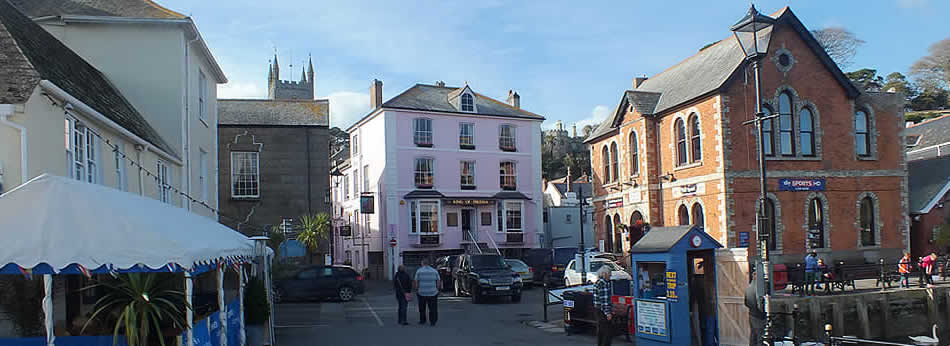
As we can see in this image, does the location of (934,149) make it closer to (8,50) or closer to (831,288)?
(831,288)

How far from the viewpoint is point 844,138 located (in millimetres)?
30047

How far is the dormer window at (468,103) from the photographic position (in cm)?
4584

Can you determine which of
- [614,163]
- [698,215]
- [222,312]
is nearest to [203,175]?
[222,312]

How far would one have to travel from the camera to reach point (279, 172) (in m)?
34.1

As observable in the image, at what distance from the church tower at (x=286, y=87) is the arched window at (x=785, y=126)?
82.8 meters

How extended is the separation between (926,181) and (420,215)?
82.4ft

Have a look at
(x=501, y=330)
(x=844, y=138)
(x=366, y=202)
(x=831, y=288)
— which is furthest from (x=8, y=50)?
(x=366, y=202)

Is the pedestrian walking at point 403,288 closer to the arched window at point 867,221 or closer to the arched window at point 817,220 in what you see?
the arched window at point 817,220

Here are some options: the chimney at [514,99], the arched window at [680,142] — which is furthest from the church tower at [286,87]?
the arched window at [680,142]

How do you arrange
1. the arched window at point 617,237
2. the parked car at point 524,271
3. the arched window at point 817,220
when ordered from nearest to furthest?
the arched window at point 817,220, the parked car at point 524,271, the arched window at point 617,237

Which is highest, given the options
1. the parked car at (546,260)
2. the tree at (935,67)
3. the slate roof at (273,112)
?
the tree at (935,67)

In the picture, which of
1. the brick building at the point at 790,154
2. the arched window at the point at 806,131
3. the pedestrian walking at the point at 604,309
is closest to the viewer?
the pedestrian walking at the point at 604,309

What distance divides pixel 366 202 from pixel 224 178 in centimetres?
1175

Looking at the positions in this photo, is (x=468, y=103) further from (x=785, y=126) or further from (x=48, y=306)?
(x=48, y=306)
